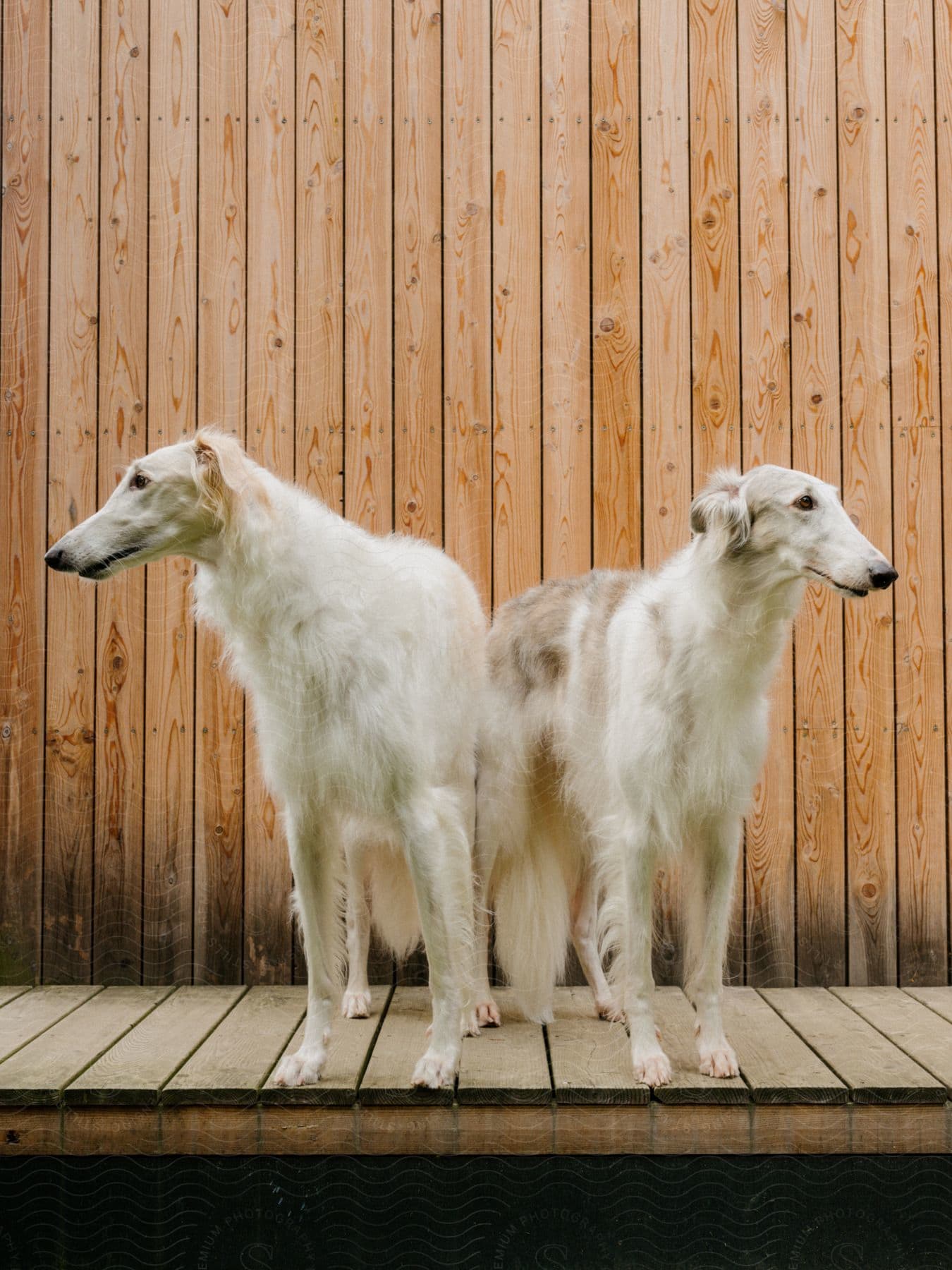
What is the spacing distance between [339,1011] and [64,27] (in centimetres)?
351

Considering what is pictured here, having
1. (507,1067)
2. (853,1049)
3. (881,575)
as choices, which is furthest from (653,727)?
(853,1049)

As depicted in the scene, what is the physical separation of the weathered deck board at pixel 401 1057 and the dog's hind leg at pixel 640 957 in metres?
0.52

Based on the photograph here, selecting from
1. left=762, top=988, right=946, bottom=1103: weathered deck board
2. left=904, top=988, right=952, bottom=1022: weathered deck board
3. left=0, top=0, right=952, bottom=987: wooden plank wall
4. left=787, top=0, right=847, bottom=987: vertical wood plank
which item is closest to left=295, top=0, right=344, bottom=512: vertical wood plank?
left=0, top=0, right=952, bottom=987: wooden plank wall

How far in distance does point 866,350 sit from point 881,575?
1601 millimetres

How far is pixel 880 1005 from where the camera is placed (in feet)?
11.7

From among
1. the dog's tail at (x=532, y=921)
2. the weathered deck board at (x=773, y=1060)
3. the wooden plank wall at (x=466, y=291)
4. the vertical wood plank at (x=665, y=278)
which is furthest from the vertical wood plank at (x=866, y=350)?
the dog's tail at (x=532, y=921)

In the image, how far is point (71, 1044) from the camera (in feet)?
10.5

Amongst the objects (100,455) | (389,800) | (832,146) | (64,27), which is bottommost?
(389,800)

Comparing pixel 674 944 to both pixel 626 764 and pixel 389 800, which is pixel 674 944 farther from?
pixel 389 800

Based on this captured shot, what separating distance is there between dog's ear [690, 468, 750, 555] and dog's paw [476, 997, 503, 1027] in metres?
1.58

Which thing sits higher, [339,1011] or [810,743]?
[810,743]

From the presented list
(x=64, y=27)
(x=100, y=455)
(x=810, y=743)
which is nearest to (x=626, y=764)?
(x=810, y=743)

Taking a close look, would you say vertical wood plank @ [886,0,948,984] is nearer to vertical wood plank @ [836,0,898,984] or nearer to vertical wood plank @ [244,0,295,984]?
vertical wood plank @ [836,0,898,984]

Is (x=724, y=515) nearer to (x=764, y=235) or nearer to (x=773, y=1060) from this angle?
Answer: (x=773, y=1060)
